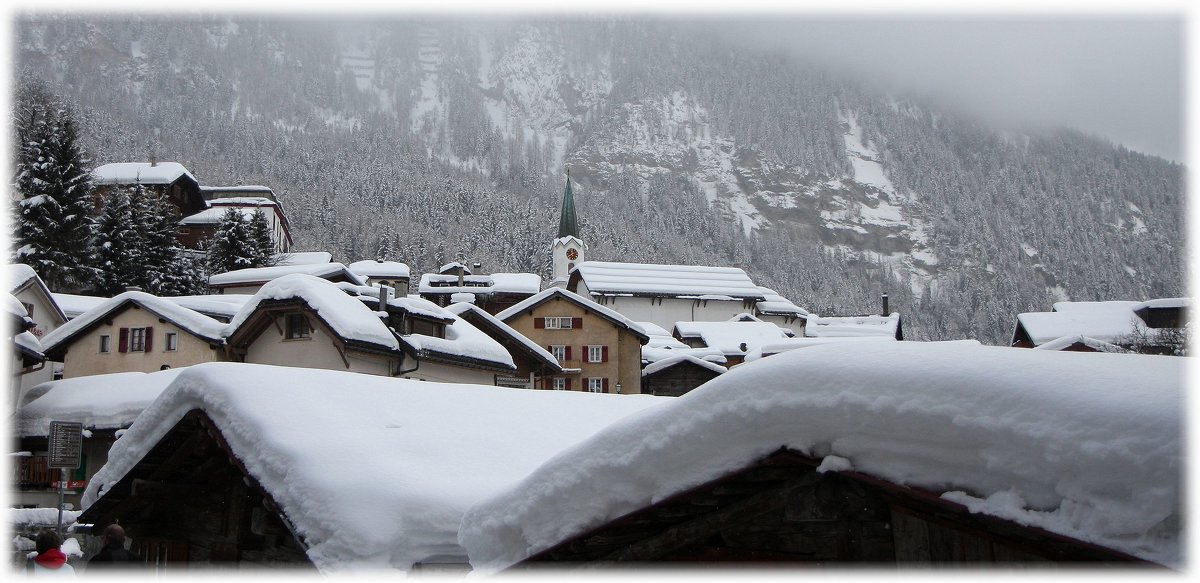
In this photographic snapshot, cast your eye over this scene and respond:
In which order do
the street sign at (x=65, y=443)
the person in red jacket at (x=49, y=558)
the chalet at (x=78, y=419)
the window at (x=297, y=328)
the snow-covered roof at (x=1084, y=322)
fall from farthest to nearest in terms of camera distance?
the snow-covered roof at (x=1084, y=322), the window at (x=297, y=328), the chalet at (x=78, y=419), the street sign at (x=65, y=443), the person in red jacket at (x=49, y=558)

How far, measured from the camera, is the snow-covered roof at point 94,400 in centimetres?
2423

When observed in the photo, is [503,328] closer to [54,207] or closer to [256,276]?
[256,276]

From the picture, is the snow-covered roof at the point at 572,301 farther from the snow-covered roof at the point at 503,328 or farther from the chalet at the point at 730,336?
the chalet at the point at 730,336

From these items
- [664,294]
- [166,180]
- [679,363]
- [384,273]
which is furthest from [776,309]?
[166,180]

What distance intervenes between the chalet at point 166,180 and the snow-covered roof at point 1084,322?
2257 inches

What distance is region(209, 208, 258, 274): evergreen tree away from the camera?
178 feet

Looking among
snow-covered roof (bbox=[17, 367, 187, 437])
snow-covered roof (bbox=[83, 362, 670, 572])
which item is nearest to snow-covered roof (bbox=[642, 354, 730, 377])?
snow-covered roof (bbox=[17, 367, 187, 437])

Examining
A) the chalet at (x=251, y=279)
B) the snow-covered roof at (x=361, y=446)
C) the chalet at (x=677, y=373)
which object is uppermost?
the chalet at (x=251, y=279)

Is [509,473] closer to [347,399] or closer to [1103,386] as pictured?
[347,399]

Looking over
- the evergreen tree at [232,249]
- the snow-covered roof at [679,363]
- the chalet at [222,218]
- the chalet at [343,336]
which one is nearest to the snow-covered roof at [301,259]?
the chalet at [222,218]

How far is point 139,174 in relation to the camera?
221ft

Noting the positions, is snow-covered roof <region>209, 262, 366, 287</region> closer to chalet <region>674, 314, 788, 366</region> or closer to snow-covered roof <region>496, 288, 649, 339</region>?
snow-covered roof <region>496, 288, 649, 339</region>

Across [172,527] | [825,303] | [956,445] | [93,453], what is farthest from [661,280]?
[825,303]

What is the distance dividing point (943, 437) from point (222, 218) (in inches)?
2470
